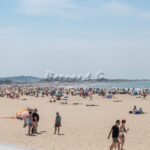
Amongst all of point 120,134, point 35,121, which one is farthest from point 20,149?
point 35,121

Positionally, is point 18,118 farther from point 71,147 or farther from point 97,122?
point 71,147

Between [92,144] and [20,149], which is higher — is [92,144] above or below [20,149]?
below

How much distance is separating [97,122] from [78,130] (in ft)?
9.09

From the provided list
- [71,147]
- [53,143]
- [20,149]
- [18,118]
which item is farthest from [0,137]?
[20,149]

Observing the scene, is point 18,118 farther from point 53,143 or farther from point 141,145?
point 141,145

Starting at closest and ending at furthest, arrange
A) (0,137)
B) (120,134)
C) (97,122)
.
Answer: (120,134)
(0,137)
(97,122)

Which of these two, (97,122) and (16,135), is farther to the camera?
(97,122)

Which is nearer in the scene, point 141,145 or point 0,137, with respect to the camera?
point 141,145

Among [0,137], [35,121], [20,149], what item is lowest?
[0,137]

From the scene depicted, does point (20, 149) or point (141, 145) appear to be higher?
point (20, 149)

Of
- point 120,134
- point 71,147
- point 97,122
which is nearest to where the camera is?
point 120,134

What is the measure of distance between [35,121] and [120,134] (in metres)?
4.53

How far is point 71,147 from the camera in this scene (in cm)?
955

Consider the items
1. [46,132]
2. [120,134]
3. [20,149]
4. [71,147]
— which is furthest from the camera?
[46,132]
